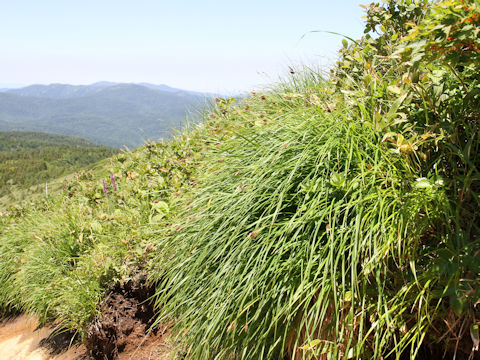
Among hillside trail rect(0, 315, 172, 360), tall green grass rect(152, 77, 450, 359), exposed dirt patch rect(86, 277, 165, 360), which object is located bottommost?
hillside trail rect(0, 315, 172, 360)

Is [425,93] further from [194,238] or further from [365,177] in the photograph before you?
[194,238]

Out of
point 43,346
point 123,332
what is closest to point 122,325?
point 123,332

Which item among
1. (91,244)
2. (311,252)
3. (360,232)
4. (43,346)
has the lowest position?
(43,346)

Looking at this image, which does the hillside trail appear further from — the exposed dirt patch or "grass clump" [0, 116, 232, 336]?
"grass clump" [0, 116, 232, 336]

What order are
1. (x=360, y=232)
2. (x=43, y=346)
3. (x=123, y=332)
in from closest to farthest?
(x=360, y=232), (x=123, y=332), (x=43, y=346)

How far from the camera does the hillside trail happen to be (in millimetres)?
3057

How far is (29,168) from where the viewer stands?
4500 cm

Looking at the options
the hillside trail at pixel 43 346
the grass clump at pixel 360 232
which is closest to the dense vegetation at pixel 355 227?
the grass clump at pixel 360 232

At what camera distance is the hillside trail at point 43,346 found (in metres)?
3.06

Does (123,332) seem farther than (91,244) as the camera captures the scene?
No

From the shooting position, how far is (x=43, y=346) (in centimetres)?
405

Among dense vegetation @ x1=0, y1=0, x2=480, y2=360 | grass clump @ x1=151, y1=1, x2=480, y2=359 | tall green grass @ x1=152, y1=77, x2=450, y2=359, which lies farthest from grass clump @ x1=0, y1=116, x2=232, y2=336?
grass clump @ x1=151, y1=1, x2=480, y2=359

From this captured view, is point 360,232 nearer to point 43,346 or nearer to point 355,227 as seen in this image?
point 355,227

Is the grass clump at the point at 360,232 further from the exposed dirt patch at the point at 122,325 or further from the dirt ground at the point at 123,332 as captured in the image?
the exposed dirt patch at the point at 122,325
